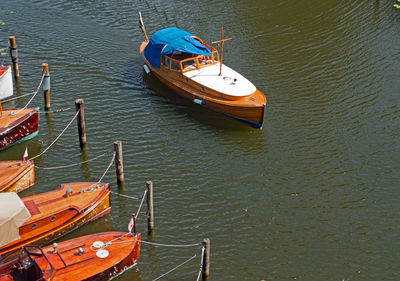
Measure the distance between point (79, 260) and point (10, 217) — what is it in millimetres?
2860

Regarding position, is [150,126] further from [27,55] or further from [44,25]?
[44,25]

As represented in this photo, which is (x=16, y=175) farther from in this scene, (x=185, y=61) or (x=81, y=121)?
(x=185, y=61)

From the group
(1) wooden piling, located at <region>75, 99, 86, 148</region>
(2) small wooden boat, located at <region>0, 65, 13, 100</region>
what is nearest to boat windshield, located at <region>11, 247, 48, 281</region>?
(1) wooden piling, located at <region>75, 99, 86, 148</region>

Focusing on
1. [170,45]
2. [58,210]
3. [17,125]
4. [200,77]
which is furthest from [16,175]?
[170,45]

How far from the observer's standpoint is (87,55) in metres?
34.4

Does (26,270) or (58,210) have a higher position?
(58,210)

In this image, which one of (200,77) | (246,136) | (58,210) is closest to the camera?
(58,210)

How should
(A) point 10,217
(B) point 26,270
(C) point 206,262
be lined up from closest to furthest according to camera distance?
(B) point 26,270 → (A) point 10,217 → (C) point 206,262

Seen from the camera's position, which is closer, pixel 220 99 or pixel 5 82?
pixel 220 99

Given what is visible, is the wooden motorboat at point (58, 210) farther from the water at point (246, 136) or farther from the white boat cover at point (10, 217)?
the water at point (246, 136)

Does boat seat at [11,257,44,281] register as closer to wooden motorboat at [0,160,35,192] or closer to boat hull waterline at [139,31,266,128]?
wooden motorboat at [0,160,35,192]

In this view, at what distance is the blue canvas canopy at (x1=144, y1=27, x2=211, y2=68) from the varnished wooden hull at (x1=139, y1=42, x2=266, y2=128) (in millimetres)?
1119

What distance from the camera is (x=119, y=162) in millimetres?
22312

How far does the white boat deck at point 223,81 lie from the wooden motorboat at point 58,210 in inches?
392
